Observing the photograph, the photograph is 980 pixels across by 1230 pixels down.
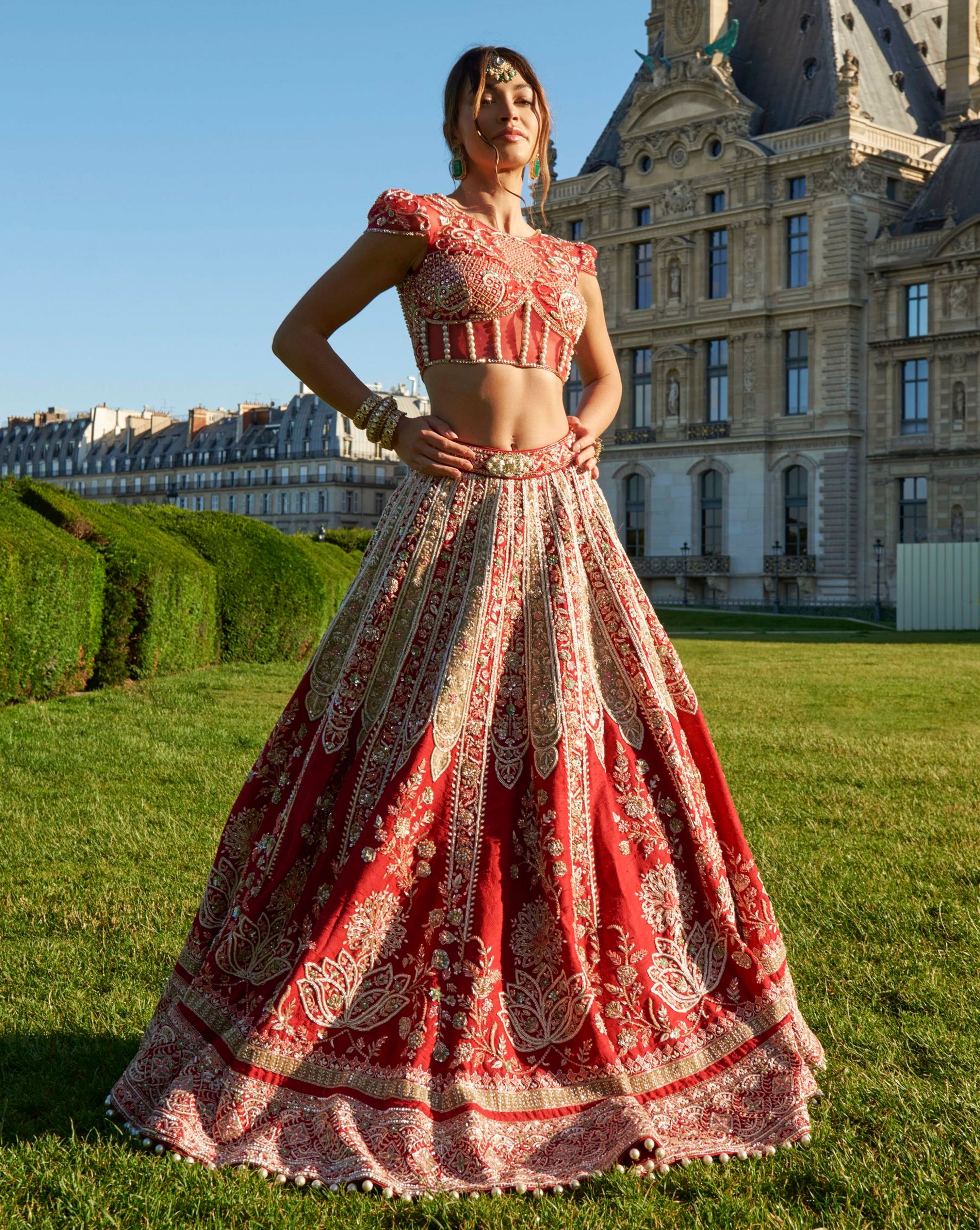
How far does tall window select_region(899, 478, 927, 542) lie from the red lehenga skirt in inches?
→ 1751

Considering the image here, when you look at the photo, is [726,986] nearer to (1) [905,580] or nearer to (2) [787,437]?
(1) [905,580]

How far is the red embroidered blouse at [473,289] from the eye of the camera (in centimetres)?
335

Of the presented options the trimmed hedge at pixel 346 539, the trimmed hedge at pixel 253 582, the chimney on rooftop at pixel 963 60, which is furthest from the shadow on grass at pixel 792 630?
the chimney on rooftop at pixel 963 60

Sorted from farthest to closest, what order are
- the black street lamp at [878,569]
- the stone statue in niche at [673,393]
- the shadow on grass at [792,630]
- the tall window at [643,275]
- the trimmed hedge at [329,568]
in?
1. the tall window at [643,275]
2. the stone statue in niche at [673,393]
3. the black street lamp at [878,569]
4. the shadow on grass at [792,630]
5. the trimmed hedge at [329,568]

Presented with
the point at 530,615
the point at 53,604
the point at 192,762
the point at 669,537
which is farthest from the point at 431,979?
the point at 669,537

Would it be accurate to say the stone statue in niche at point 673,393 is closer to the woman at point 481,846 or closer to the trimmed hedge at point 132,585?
the trimmed hedge at point 132,585

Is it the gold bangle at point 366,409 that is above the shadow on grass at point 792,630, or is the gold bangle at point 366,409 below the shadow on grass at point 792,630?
above

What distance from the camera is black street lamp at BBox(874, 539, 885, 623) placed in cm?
4262

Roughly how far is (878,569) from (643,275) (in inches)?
633

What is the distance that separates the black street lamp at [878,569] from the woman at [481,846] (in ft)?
129

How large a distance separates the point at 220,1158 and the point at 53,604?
814 cm

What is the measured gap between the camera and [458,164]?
353 centimetres

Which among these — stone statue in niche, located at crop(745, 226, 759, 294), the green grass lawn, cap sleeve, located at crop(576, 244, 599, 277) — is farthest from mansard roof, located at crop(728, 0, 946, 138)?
cap sleeve, located at crop(576, 244, 599, 277)

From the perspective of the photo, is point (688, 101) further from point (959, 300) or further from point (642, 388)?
point (959, 300)
